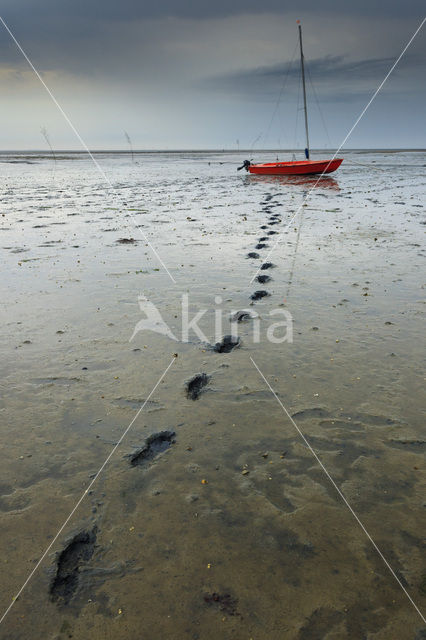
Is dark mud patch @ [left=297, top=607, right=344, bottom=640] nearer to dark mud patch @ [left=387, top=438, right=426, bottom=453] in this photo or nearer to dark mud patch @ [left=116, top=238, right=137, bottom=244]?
dark mud patch @ [left=387, top=438, right=426, bottom=453]

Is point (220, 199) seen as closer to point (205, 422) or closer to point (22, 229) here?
point (22, 229)

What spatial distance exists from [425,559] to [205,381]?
267 centimetres

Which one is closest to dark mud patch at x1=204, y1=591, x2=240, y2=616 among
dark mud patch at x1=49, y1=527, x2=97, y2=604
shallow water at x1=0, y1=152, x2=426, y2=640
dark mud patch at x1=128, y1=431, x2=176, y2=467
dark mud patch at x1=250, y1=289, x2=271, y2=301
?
shallow water at x1=0, y1=152, x2=426, y2=640

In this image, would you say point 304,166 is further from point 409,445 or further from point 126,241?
point 409,445

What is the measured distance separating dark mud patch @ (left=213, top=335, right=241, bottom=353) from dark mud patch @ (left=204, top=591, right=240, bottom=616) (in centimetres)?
315

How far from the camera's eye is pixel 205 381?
15.3 ft

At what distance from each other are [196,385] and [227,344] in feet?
3.49

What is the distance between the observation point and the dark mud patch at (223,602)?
7.73ft

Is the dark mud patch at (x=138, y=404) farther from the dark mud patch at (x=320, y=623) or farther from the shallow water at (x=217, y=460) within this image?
the dark mud patch at (x=320, y=623)

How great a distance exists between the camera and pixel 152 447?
369 centimetres

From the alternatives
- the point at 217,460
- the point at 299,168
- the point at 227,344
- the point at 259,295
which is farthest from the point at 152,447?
the point at 299,168

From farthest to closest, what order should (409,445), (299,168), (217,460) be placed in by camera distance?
(299,168)
(409,445)
(217,460)

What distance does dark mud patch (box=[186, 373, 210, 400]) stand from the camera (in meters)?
4.43

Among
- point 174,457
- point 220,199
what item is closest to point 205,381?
point 174,457
